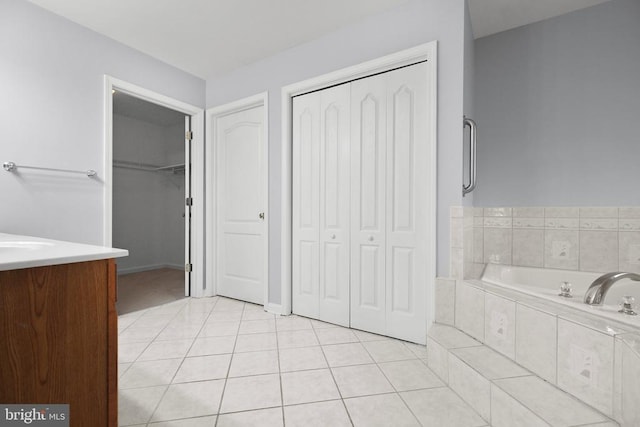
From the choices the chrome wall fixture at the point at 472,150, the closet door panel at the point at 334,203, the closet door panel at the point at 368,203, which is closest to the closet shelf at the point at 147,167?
the closet door panel at the point at 334,203

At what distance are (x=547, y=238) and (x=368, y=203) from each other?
134 cm

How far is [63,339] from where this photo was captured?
0.86 meters

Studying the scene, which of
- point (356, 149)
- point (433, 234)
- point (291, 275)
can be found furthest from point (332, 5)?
point (291, 275)

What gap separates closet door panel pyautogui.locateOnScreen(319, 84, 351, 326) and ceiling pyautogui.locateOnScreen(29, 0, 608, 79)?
1.79ft

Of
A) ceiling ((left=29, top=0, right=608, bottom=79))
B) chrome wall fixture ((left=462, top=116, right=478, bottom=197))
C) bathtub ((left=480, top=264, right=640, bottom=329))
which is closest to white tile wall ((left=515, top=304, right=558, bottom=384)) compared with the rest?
bathtub ((left=480, top=264, right=640, bottom=329))

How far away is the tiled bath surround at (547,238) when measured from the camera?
191 centimetres

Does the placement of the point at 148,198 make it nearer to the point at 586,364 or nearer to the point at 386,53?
the point at 386,53

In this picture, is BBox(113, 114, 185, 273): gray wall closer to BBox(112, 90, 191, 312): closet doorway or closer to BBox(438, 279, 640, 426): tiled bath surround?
BBox(112, 90, 191, 312): closet doorway

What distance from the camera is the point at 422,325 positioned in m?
2.05

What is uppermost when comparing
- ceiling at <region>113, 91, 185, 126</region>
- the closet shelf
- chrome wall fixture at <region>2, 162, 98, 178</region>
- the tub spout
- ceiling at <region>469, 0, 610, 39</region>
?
ceiling at <region>469, 0, 610, 39</region>

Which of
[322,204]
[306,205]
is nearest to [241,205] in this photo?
[306,205]

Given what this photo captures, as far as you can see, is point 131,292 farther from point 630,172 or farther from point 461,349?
point 630,172

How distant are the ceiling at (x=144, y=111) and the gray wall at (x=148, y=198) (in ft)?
0.49

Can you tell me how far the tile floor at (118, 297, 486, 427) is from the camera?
52.0 inches
